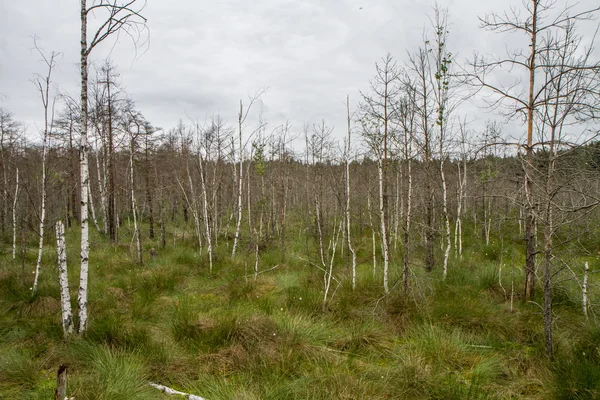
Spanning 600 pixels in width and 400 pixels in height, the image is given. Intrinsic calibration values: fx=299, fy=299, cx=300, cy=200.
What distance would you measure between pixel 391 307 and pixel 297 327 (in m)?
2.11

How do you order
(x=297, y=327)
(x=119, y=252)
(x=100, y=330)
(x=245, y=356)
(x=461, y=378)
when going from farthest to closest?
(x=119, y=252) → (x=297, y=327) → (x=100, y=330) → (x=245, y=356) → (x=461, y=378)

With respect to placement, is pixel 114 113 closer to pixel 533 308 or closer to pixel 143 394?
pixel 143 394

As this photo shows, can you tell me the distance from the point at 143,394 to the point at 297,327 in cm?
240

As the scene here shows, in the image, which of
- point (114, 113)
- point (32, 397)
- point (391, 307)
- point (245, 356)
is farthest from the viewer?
point (114, 113)

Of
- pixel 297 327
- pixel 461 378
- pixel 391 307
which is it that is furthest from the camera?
pixel 391 307

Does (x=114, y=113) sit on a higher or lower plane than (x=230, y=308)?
higher

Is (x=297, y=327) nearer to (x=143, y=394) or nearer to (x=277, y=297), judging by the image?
(x=277, y=297)

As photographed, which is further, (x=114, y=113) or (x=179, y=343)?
(x=114, y=113)

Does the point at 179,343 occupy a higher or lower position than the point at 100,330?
lower


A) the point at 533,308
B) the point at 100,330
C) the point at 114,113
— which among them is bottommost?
the point at 533,308

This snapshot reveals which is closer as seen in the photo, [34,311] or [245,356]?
[245,356]

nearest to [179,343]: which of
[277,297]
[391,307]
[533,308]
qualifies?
[277,297]

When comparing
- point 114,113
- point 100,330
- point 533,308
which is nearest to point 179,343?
point 100,330

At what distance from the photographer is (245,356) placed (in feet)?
14.3
